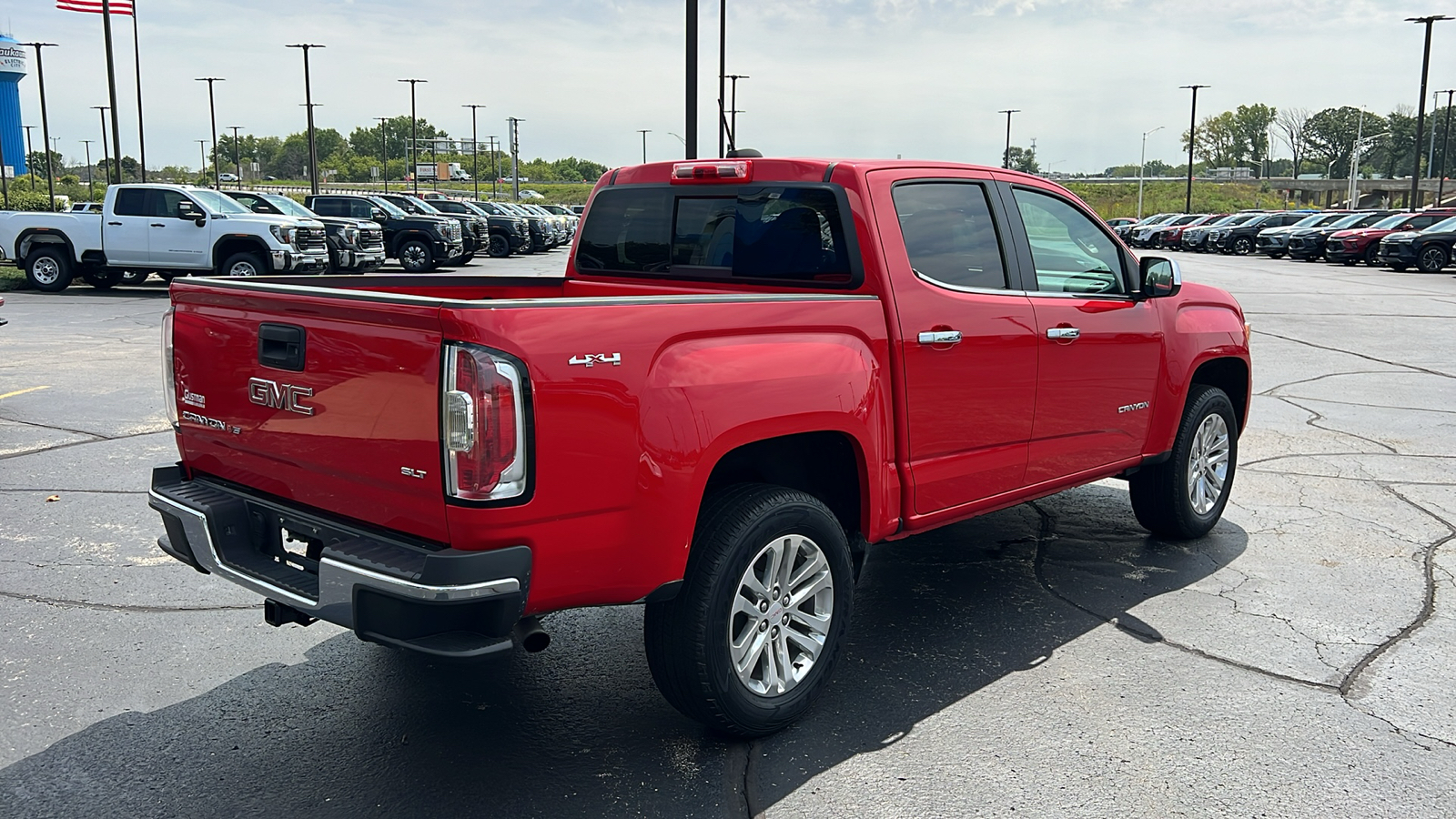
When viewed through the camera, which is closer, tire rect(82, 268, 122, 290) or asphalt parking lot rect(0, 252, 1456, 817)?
asphalt parking lot rect(0, 252, 1456, 817)

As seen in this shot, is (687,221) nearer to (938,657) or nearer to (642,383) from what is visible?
(642,383)

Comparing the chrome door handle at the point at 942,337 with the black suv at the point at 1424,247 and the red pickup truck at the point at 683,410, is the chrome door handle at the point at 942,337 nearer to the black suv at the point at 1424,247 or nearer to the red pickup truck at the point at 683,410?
the red pickup truck at the point at 683,410

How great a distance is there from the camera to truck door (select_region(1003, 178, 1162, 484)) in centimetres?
492

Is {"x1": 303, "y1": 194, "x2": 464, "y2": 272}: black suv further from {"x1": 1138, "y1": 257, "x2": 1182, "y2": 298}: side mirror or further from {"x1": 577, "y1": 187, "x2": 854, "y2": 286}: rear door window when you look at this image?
{"x1": 1138, "y1": 257, "x2": 1182, "y2": 298}: side mirror

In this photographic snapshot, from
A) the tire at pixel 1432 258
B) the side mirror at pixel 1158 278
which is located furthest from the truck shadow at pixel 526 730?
the tire at pixel 1432 258

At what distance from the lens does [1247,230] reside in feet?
156

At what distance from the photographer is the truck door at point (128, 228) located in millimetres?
20266

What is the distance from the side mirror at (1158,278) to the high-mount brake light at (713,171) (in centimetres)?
211

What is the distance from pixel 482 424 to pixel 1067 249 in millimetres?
3246

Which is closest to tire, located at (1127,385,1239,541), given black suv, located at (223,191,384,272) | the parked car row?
black suv, located at (223,191,384,272)

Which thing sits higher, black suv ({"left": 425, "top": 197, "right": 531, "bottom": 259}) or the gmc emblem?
black suv ({"left": 425, "top": 197, "right": 531, "bottom": 259})

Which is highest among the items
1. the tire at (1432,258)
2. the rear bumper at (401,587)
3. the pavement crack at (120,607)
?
the tire at (1432,258)

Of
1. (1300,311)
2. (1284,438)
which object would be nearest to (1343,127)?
(1300,311)

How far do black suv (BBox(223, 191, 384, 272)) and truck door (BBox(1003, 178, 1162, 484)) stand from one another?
1901 cm
